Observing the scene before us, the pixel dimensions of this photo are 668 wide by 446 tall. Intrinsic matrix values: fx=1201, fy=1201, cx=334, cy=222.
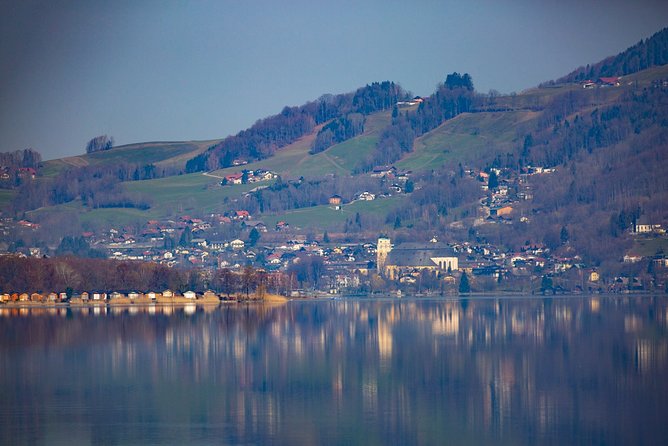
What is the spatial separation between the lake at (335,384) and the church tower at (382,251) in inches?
3565

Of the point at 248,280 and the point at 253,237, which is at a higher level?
the point at 253,237

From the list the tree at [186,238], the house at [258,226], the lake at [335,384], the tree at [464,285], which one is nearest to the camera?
the lake at [335,384]

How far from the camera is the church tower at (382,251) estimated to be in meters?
157

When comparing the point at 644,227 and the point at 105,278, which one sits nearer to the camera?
the point at 105,278

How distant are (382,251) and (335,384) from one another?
415ft

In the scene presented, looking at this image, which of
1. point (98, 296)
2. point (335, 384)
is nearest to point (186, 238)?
point (98, 296)

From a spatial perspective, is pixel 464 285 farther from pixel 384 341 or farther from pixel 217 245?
pixel 384 341

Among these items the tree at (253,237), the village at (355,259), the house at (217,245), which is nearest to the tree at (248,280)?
the village at (355,259)

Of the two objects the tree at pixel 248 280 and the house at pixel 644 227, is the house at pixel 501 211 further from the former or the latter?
the tree at pixel 248 280

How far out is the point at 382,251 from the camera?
541 feet

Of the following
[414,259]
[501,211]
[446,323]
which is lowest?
[446,323]

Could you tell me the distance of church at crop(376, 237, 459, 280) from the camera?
15088 centimetres

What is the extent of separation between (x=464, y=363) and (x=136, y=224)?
15787 cm

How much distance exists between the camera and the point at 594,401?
34.2 m
